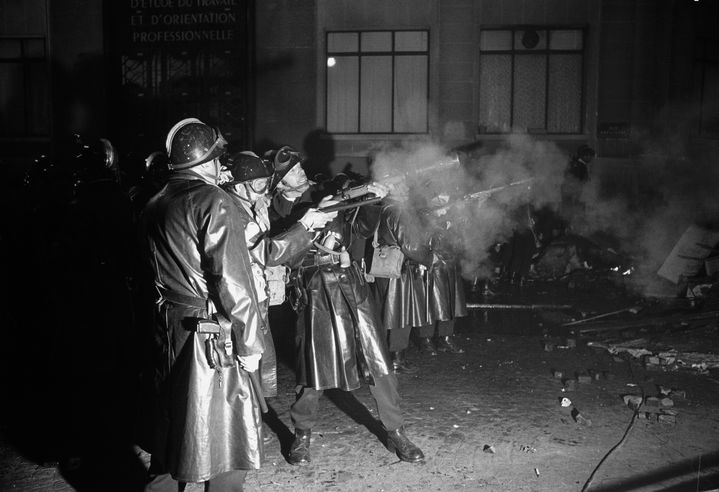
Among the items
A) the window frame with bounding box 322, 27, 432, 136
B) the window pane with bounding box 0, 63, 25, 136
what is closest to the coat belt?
the window frame with bounding box 322, 27, 432, 136

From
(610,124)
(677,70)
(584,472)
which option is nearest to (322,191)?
(584,472)

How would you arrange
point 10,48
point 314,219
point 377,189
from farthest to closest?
point 10,48, point 377,189, point 314,219

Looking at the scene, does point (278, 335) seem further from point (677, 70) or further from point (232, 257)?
point (677, 70)

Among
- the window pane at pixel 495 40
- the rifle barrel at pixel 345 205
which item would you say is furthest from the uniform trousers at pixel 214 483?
the window pane at pixel 495 40

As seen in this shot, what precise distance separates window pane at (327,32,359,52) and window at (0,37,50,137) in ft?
19.6

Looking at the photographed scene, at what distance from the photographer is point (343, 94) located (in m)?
13.6

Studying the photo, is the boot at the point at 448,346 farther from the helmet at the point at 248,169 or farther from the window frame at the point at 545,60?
the window frame at the point at 545,60

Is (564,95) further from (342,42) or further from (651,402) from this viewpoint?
(651,402)

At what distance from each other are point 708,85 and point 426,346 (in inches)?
384

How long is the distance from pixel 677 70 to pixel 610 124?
165 centimetres

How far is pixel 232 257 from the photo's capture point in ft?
10.3

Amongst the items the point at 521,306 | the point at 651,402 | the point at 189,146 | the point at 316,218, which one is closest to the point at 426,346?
the point at 651,402

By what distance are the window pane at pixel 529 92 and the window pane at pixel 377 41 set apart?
8.13ft

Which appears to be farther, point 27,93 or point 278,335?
point 27,93
